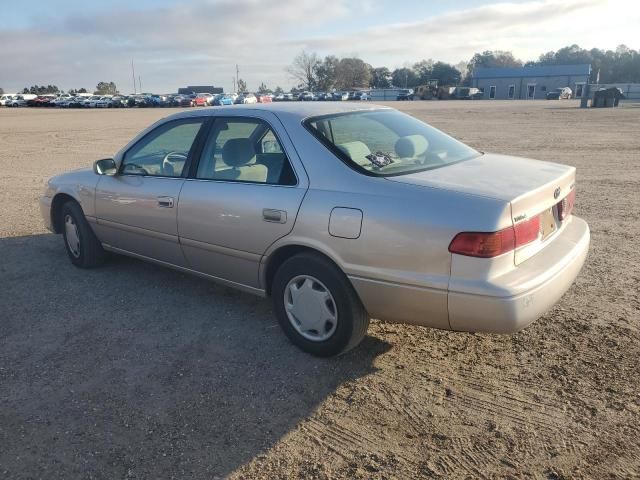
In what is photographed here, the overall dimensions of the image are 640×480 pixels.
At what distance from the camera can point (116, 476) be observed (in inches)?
99.9

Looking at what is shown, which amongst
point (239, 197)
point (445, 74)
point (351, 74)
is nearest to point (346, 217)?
point (239, 197)

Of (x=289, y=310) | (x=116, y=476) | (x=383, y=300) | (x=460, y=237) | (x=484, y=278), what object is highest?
(x=460, y=237)

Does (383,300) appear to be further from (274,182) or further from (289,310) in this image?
(274,182)

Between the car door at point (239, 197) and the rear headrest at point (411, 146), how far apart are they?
2.52 feet

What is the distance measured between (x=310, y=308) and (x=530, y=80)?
108 m

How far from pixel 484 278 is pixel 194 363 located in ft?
6.41

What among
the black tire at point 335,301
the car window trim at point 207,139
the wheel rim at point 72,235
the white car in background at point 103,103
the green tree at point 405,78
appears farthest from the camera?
the green tree at point 405,78

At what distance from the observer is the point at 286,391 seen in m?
3.20

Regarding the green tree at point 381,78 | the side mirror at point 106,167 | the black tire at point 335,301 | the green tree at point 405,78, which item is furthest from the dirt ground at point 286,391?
→ the green tree at point 381,78

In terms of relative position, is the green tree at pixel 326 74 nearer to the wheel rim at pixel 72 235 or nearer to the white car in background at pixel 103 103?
the white car in background at pixel 103 103

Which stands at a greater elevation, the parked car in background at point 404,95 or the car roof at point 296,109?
the car roof at point 296,109

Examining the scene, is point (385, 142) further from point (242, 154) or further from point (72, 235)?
point (72, 235)

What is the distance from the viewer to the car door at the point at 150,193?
4.29m

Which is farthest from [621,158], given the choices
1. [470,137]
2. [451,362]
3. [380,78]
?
[380,78]
